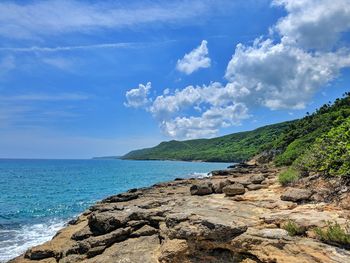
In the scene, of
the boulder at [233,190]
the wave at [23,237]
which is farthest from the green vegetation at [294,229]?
the wave at [23,237]

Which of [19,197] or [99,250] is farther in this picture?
[19,197]

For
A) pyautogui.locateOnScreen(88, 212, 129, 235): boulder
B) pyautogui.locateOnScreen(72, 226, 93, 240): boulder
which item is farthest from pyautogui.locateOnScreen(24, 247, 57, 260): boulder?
pyautogui.locateOnScreen(88, 212, 129, 235): boulder

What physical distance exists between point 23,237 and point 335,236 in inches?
947

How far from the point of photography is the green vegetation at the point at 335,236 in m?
10.3

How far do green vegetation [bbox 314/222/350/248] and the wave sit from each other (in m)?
18.1

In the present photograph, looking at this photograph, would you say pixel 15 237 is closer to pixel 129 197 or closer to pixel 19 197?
pixel 129 197

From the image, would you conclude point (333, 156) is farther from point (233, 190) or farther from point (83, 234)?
point (83, 234)

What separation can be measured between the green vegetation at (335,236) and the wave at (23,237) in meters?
18.1

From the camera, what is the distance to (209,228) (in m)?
12.2

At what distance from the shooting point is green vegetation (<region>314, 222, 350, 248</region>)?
33.8 ft

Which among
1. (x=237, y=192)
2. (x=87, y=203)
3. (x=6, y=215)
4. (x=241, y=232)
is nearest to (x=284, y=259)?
(x=241, y=232)

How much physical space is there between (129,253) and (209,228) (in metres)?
3.46

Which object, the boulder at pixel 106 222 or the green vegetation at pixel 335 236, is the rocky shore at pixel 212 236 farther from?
the green vegetation at pixel 335 236

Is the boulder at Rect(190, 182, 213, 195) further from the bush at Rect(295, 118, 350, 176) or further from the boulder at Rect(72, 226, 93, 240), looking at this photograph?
the boulder at Rect(72, 226, 93, 240)
